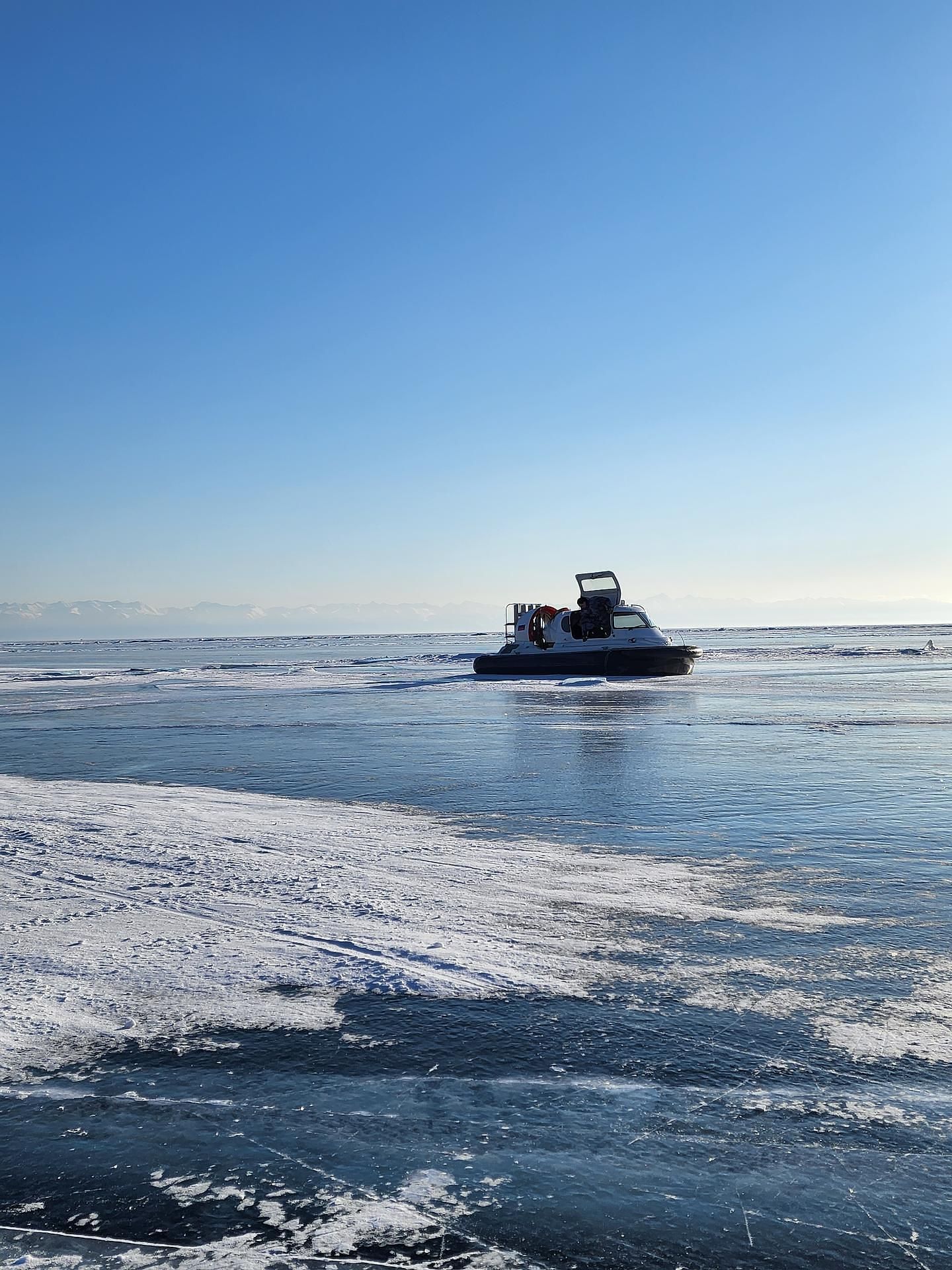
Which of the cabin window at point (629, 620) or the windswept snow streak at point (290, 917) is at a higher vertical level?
the cabin window at point (629, 620)

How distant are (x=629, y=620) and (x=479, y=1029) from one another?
27.3 m

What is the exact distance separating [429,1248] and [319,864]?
12.0 feet

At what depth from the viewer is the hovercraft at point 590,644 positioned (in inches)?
1139

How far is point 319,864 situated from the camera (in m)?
5.63

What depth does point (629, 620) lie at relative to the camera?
98.2 ft

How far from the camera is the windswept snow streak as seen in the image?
354 centimetres

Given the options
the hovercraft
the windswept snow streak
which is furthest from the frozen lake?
the hovercraft

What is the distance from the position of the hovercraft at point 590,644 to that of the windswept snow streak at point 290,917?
892 inches

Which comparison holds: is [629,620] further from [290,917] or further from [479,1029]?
[479,1029]

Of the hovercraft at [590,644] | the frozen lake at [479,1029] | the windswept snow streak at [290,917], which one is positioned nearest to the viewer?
the frozen lake at [479,1029]

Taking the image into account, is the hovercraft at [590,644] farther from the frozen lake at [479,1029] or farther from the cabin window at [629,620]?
the frozen lake at [479,1029]

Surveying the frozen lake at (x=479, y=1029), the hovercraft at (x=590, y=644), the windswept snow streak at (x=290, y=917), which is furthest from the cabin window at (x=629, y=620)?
the windswept snow streak at (x=290, y=917)

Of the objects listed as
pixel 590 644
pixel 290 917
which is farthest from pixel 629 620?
pixel 290 917

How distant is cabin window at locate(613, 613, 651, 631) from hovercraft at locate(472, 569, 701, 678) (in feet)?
0.07
